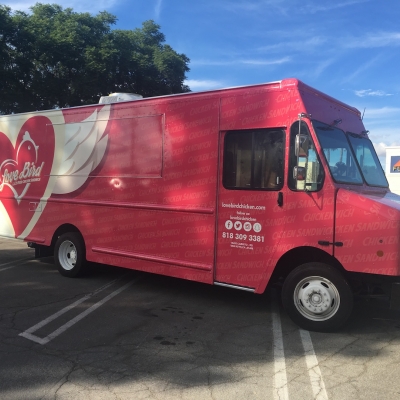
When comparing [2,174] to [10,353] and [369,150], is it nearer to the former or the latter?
[10,353]

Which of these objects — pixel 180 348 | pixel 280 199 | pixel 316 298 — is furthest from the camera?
pixel 280 199

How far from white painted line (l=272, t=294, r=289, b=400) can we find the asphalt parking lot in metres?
0.01

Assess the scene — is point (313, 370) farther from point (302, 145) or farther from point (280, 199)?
point (302, 145)

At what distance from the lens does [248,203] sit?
5.63 m

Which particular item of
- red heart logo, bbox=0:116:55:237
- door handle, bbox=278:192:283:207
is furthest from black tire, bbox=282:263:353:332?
A: red heart logo, bbox=0:116:55:237

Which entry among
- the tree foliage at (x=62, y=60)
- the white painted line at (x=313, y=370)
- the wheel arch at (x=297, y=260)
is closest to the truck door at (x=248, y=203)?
the wheel arch at (x=297, y=260)

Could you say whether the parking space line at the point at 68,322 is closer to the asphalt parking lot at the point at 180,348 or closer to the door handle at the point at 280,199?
the asphalt parking lot at the point at 180,348

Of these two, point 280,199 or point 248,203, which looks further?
point 248,203

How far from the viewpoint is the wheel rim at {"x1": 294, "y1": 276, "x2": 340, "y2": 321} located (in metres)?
5.06

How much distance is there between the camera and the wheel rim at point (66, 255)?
7.96 metres

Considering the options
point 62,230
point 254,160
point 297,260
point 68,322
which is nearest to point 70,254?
point 62,230

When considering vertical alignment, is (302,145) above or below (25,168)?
above

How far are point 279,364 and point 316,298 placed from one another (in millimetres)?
1204

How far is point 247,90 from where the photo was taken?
571cm
